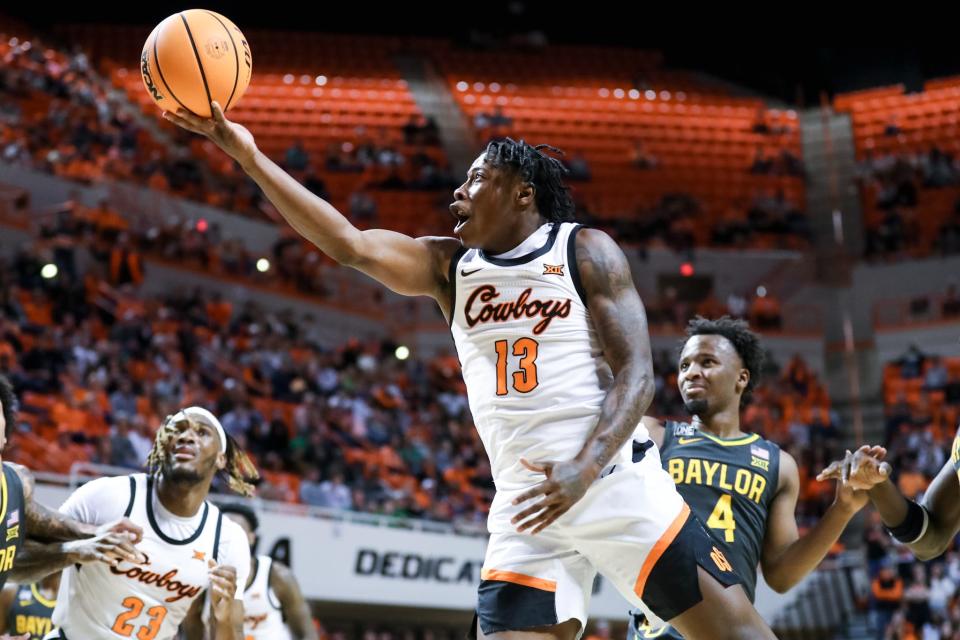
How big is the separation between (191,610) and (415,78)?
22005 mm

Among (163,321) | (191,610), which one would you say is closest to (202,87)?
(191,610)

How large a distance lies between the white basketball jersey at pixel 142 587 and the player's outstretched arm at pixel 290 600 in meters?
1.46

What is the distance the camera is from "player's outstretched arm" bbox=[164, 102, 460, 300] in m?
3.78

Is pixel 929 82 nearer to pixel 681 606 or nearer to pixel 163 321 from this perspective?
pixel 163 321

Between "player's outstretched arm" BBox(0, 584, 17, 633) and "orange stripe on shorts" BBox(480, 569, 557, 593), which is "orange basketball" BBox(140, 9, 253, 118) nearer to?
"orange stripe on shorts" BBox(480, 569, 557, 593)

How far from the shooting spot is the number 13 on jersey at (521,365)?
152 inches

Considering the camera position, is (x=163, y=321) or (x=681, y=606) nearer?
(x=681, y=606)

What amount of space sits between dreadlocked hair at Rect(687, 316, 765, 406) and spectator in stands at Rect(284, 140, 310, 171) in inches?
689

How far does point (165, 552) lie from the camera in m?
5.62

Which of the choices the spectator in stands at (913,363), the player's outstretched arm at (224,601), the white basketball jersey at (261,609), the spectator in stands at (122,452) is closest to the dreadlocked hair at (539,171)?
the player's outstretched arm at (224,601)

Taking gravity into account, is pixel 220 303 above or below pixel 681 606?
above

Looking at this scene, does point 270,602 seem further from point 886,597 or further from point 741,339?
point 886,597

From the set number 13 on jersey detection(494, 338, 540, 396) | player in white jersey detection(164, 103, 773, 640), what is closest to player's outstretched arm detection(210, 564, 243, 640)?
player in white jersey detection(164, 103, 773, 640)

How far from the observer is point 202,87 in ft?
12.6
